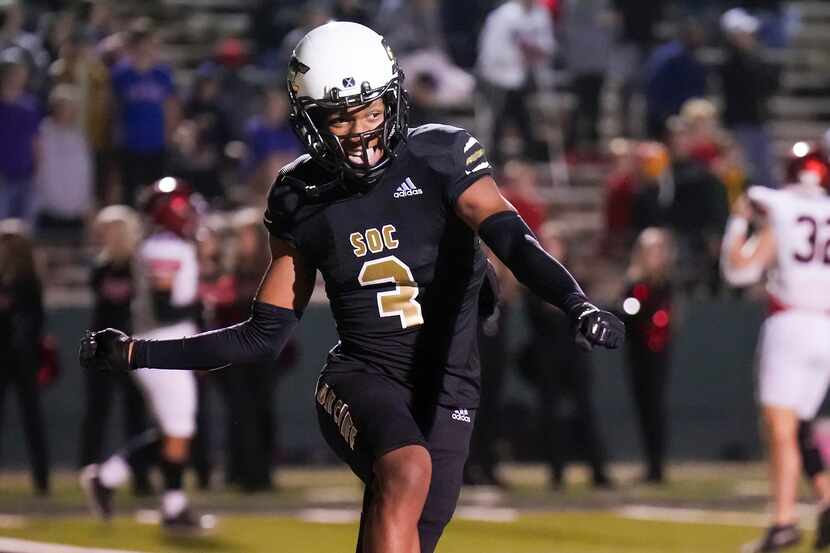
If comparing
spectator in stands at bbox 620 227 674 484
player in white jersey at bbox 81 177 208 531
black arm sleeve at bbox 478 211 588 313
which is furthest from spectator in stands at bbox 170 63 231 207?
black arm sleeve at bbox 478 211 588 313

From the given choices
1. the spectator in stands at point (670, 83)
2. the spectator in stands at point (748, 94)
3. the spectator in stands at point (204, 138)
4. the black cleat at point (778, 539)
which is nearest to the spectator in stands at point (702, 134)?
the spectator in stands at point (670, 83)

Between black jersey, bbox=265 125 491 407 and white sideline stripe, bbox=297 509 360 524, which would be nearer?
black jersey, bbox=265 125 491 407

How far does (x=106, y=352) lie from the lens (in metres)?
6.16

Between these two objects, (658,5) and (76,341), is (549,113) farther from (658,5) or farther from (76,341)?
(76,341)

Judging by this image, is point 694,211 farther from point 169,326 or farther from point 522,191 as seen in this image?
point 169,326

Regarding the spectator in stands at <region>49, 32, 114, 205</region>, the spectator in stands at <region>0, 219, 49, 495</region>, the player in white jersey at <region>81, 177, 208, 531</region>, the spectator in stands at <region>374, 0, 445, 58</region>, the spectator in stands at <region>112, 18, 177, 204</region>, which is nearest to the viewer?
the player in white jersey at <region>81, 177, 208, 531</region>

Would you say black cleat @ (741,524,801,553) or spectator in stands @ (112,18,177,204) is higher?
spectator in stands @ (112,18,177,204)

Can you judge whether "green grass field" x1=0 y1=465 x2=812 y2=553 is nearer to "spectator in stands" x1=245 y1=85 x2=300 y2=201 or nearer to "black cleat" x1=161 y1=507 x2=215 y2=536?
"black cleat" x1=161 y1=507 x2=215 y2=536

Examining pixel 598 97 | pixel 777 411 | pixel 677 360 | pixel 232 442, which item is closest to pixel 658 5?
pixel 598 97

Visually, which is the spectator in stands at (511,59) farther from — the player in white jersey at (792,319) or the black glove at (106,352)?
the black glove at (106,352)

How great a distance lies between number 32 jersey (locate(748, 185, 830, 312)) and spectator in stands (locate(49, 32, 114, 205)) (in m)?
6.98

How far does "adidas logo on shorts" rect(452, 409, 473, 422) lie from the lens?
20.0 feet

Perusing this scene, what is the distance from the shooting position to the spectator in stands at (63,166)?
14.9 m

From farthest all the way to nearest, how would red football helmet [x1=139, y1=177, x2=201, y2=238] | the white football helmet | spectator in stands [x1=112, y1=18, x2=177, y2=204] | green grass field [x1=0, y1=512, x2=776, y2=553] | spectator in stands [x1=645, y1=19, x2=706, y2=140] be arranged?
spectator in stands [x1=645, y1=19, x2=706, y2=140]
spectator in stands [x1=112, y1=18, x2=177, y2=204]
red football helmet [x1=139, y1=177, x2=201, y2=238]
green grass field [x1=0, y1=512, x2=776, y2=553]
the white football helmet
